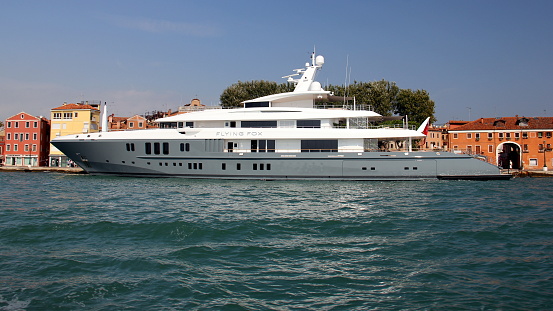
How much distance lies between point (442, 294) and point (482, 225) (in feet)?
21.1

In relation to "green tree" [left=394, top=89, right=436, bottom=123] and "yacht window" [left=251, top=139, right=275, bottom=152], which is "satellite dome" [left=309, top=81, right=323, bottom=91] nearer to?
"yacht window" [left=251, top=139, right=275, bottom=152]

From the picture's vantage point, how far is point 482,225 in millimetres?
12742

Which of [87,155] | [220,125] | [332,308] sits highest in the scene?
[220,125]

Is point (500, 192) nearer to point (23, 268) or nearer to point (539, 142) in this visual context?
point (23, 268)

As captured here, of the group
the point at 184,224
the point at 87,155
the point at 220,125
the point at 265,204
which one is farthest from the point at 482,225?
the point at 87,155

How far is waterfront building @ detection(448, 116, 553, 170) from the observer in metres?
41.8

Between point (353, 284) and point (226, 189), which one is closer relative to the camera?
point (353, 284)

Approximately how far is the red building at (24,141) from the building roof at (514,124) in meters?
48.8

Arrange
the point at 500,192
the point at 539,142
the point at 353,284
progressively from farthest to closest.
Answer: the point at 539,142 → the point at 500,192 → the point at 353,284

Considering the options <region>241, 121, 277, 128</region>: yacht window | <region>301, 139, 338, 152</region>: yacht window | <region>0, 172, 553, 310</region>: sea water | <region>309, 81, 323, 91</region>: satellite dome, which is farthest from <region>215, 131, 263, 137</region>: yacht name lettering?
<region>0, 172, 553, 310</region>: sea water

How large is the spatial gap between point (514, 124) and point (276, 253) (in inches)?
1675

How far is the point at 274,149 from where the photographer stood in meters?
26.4

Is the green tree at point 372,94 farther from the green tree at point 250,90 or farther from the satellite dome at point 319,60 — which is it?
the satellite dome at point 319,60

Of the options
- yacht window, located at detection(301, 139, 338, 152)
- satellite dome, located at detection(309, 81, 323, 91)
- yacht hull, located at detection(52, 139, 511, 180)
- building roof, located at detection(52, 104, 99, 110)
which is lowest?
yacht hull, located at detection(52, 139, 511, 180)
